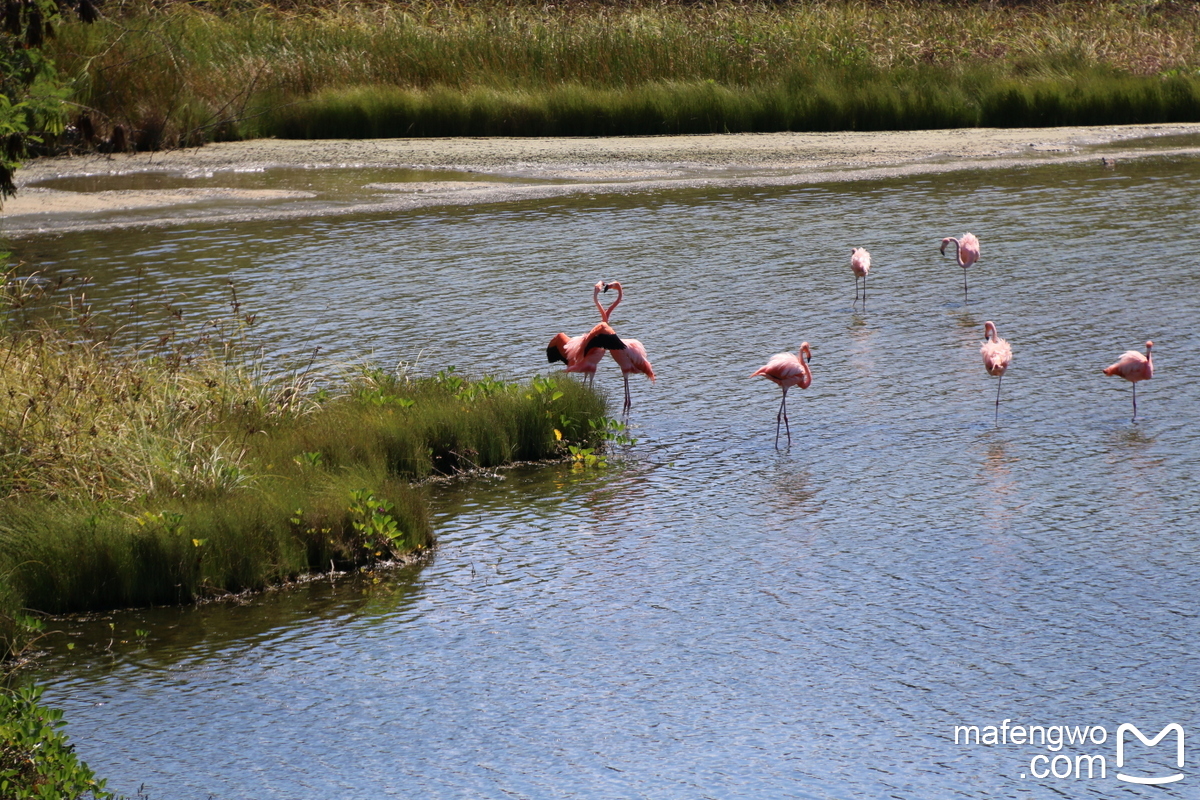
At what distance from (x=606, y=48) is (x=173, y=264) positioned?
10.8 meters

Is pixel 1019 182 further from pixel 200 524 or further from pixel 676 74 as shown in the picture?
pixel 200 524

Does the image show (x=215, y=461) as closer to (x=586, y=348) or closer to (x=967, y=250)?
(x=586, y=348)

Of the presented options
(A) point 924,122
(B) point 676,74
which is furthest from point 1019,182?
(B) point 676,74

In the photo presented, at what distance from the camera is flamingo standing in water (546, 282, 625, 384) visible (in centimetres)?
902

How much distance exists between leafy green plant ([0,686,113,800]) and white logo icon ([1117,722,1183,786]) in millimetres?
3328

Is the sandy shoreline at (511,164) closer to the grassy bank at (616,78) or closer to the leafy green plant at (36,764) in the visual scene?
the grassy bank at (616,78)

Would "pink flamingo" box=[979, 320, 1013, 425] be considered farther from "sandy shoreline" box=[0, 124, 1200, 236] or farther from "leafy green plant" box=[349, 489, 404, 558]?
"sandy shoreline" box=[0, 124, 1200, 236]

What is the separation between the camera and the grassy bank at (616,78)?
22.7 m

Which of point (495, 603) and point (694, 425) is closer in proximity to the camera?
point (495, 603)

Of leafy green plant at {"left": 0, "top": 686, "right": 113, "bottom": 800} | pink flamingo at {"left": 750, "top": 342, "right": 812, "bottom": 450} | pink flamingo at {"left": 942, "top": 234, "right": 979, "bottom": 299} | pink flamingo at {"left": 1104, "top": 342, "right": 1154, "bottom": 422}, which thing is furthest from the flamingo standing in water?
leafy green plant at {"left": 0, "top": 686, "right": 113, "bottom": 800}

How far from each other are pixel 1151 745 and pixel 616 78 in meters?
19.6

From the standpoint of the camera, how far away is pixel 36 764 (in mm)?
4457

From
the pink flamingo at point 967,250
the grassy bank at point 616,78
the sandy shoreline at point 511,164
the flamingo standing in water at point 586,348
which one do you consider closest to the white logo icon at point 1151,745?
the flamingo standing in water at point 586,348

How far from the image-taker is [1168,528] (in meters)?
7.02
